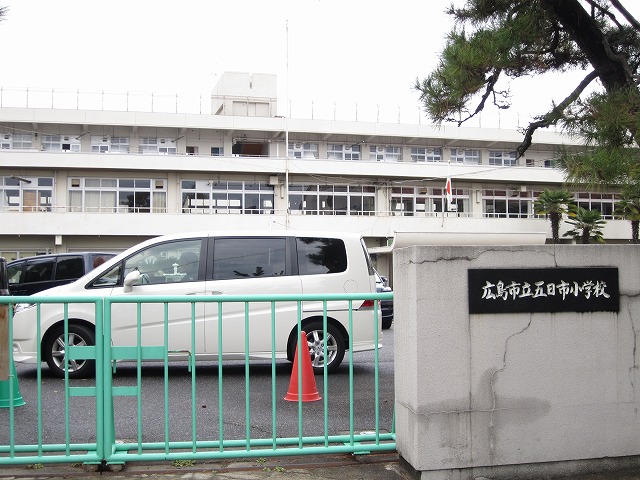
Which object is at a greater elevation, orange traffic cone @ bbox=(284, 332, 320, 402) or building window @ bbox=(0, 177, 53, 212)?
building window @ bbox=(0, 177, 53, 212)

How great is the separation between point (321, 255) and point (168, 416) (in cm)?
435

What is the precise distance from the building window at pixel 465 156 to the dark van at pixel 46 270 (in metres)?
35.0

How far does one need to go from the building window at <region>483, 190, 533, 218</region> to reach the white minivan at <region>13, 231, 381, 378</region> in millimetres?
37125

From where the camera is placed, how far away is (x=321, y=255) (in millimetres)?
9750

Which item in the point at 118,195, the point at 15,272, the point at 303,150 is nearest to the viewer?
the point at 15,272

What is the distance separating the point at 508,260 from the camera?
4984 mm

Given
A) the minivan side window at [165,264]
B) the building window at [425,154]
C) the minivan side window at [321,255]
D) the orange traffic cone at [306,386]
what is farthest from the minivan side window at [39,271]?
the building window at [425,154]

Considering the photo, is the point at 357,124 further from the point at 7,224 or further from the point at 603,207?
the point at 7,224

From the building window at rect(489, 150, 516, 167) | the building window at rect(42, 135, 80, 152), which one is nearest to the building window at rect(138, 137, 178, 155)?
the building window at rect(42, 135, 80, 152)

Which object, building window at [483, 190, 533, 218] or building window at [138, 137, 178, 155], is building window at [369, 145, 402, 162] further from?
building window at [138, 137, 178, 155]

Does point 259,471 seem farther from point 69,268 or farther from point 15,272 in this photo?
point 15,272

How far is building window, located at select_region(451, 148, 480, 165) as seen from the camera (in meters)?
47.3

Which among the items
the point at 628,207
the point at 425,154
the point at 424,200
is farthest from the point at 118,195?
the point at 628,207

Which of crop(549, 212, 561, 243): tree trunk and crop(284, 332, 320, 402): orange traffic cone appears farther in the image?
crop(549, 212, 561, 243): tree trunk
